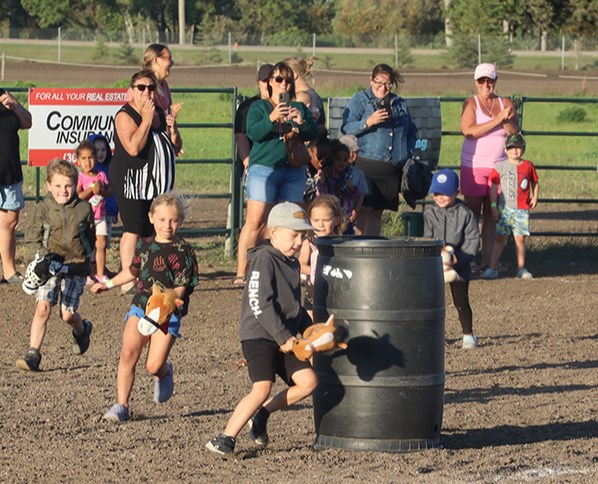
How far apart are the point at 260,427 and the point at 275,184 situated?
14.5 ft

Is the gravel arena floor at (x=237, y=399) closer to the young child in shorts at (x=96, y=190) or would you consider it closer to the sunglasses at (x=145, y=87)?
the young child in shorts at (x=96, y=190)

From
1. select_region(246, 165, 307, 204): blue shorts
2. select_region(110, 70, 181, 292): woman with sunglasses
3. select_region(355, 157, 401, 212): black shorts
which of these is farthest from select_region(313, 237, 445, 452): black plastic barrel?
select_region(355, 157, 401, 212): black shorts

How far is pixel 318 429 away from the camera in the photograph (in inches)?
272

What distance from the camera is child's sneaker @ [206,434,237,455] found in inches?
261

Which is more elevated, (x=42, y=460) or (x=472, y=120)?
(x=472, y=120)

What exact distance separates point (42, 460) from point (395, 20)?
241ft

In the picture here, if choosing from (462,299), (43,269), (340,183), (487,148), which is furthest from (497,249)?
(43,269)

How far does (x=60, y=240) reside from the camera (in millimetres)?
9055

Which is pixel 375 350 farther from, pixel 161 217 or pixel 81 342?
pixel 81 342

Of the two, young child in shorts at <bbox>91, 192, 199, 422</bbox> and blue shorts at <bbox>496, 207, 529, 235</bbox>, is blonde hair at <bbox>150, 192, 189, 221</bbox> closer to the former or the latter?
young child in shorts at <bbox>91, 192, 199, 422</bbox>

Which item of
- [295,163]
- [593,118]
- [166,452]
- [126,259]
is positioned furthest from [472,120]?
[593,118]

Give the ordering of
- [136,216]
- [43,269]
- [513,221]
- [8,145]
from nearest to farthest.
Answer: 1. [43,269]
2. [136,216]
3. [8,145]
4. [513,221]

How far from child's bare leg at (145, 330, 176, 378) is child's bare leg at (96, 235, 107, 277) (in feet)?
16.6

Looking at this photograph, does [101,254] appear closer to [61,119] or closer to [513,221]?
[61,119]
